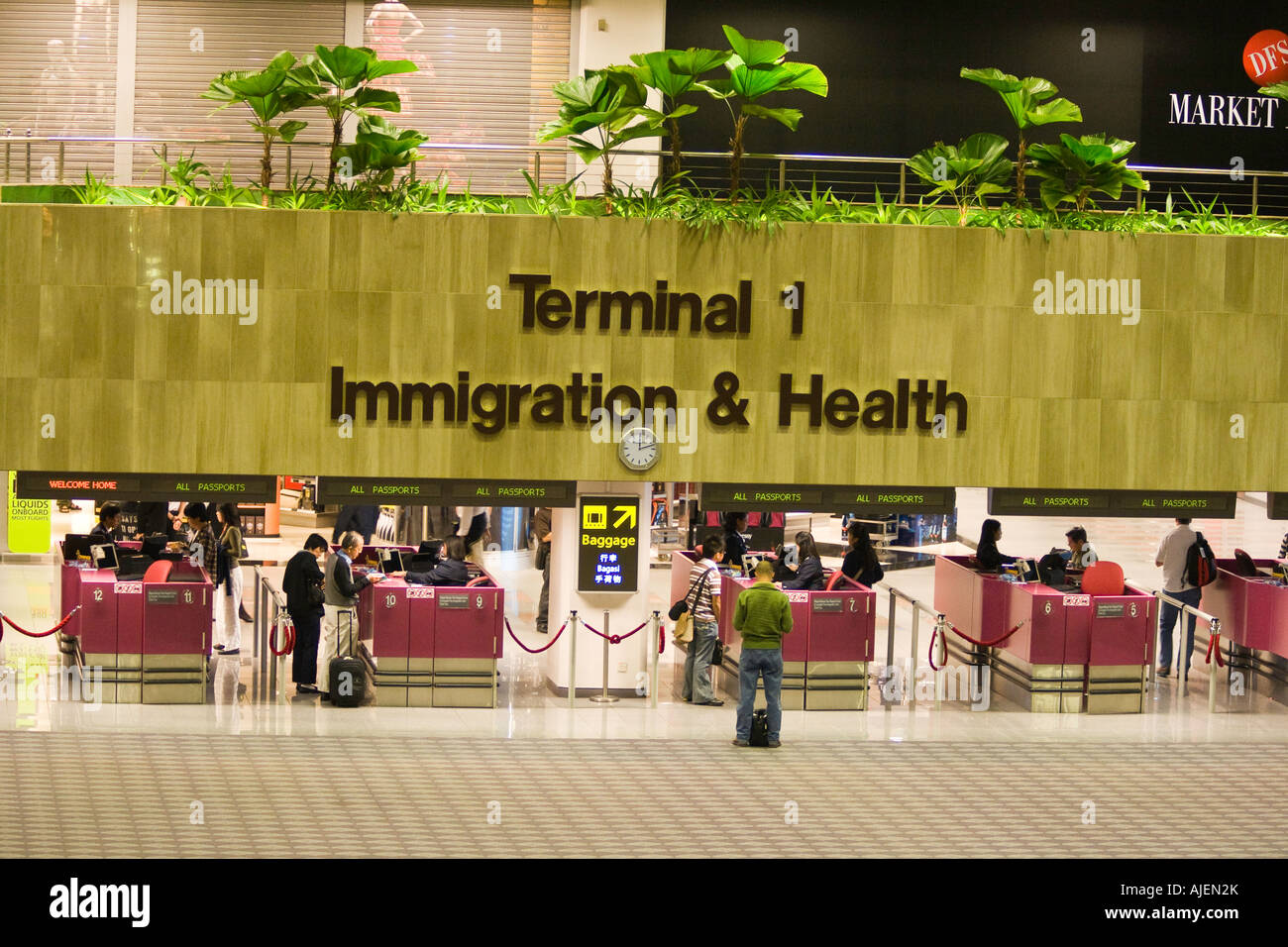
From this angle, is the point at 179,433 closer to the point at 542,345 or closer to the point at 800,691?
the point at 542,345

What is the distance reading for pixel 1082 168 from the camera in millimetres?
13250

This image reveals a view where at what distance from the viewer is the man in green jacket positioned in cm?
1236

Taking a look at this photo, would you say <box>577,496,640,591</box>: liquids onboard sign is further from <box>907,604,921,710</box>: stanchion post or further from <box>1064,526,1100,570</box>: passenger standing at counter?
<box>1064,526,1100,570</box>: passenger standing at counter

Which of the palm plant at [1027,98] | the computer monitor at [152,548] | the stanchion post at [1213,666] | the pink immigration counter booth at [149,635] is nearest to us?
the palm plant at [1027,98]

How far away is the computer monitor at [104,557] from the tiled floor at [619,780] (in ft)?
5.02

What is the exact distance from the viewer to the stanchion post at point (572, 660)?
13.6 metres

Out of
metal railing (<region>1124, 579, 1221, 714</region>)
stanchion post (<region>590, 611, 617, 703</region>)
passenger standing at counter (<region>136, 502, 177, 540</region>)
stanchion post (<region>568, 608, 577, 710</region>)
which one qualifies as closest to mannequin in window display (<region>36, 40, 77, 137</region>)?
passenger standing at counter (<region>136, 502, 177, 540</region>)

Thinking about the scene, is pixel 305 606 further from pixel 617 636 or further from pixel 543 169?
pixel 543 169

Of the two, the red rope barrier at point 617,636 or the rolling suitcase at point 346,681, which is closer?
the rolling suitcase at point 346,681

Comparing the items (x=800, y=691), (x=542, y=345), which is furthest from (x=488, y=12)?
(x=800, y=691)

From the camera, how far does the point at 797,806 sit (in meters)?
11.3

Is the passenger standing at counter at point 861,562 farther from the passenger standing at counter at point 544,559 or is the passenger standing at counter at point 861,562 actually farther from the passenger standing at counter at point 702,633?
the passenger standing at counter at point 544,559

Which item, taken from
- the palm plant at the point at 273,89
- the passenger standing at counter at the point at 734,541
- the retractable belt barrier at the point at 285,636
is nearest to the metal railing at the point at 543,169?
the palm plant at the point at 273,89

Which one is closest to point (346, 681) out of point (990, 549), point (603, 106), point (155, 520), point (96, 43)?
point (603, 106)
